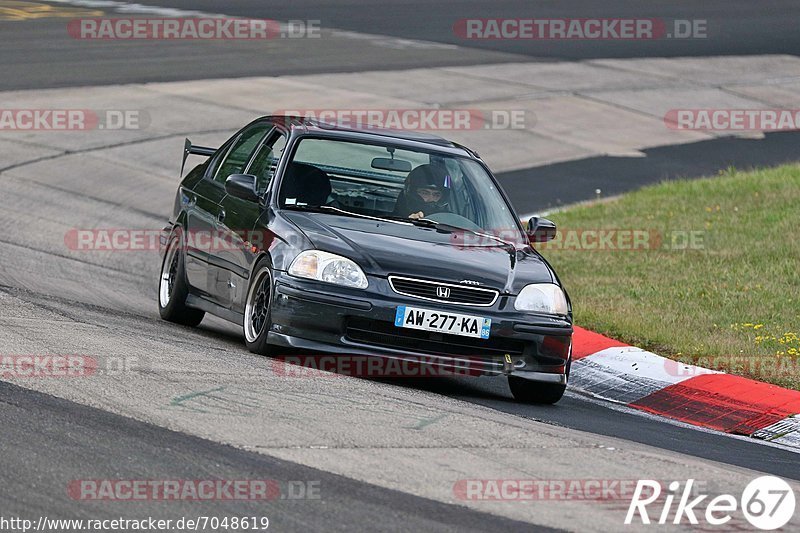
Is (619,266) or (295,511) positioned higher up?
(295,511)

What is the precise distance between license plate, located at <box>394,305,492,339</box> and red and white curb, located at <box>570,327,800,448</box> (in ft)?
5.15

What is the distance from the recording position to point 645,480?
6043mm

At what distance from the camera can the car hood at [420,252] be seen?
8148mm

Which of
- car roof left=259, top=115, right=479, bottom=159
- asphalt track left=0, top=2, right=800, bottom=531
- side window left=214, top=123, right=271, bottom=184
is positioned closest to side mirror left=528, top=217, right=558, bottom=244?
car roof left=259, top=115, right=479, bottom=159

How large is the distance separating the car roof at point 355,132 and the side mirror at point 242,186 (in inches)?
22.5

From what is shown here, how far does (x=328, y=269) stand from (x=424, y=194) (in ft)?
4.33

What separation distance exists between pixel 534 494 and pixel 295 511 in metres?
1.04

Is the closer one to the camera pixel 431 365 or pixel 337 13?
pixel 431 365

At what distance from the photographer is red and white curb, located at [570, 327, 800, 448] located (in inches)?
338

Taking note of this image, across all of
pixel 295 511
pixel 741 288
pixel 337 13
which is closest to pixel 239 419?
pixel 295 511

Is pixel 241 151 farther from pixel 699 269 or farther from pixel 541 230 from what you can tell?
pixel 699 269

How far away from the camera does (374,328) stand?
8.07 meters

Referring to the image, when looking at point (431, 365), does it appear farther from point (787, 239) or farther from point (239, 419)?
point (787, 239)

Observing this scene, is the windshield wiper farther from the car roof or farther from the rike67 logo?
the rike67 logo
